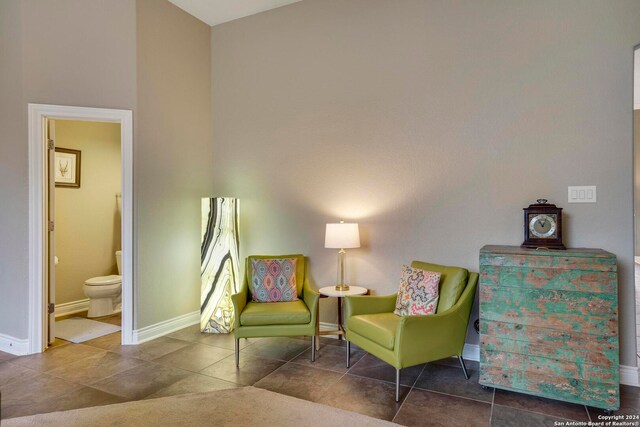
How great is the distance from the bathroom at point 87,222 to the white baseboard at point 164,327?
675 millimetres

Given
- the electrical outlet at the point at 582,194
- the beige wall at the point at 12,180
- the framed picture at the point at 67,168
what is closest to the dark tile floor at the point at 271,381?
the beige wall at the point at 12,180

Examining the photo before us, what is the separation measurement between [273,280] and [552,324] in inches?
86.1

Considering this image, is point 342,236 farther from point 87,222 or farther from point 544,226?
point 87,222

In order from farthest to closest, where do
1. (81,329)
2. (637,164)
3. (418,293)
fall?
(81,329), (418,293), (637,164)

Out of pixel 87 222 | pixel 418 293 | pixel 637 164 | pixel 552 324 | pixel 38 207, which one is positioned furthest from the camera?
pixel 87 222

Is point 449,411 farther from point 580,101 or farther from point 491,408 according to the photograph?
point 580,101

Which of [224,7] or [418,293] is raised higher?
[224,7]

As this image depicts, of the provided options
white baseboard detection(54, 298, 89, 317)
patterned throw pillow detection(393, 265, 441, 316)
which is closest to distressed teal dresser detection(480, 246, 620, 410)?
patterned throw pillow detection(393, 265, 441, 316)

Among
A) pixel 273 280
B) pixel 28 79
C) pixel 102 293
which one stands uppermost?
pixel 28 79

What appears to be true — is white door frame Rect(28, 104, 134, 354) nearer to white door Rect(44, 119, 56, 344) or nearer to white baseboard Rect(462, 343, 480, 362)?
white door Rect(44, 119, 56, 344)

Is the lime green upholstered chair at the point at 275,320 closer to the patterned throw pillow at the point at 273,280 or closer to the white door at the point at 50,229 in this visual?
the patterned throw pillow at the point at 273,280

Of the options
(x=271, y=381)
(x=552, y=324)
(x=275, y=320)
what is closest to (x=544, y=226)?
(x=552, y=324)

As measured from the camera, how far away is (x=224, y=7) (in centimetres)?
407

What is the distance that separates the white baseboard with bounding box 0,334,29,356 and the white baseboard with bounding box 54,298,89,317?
1069 millimetres
